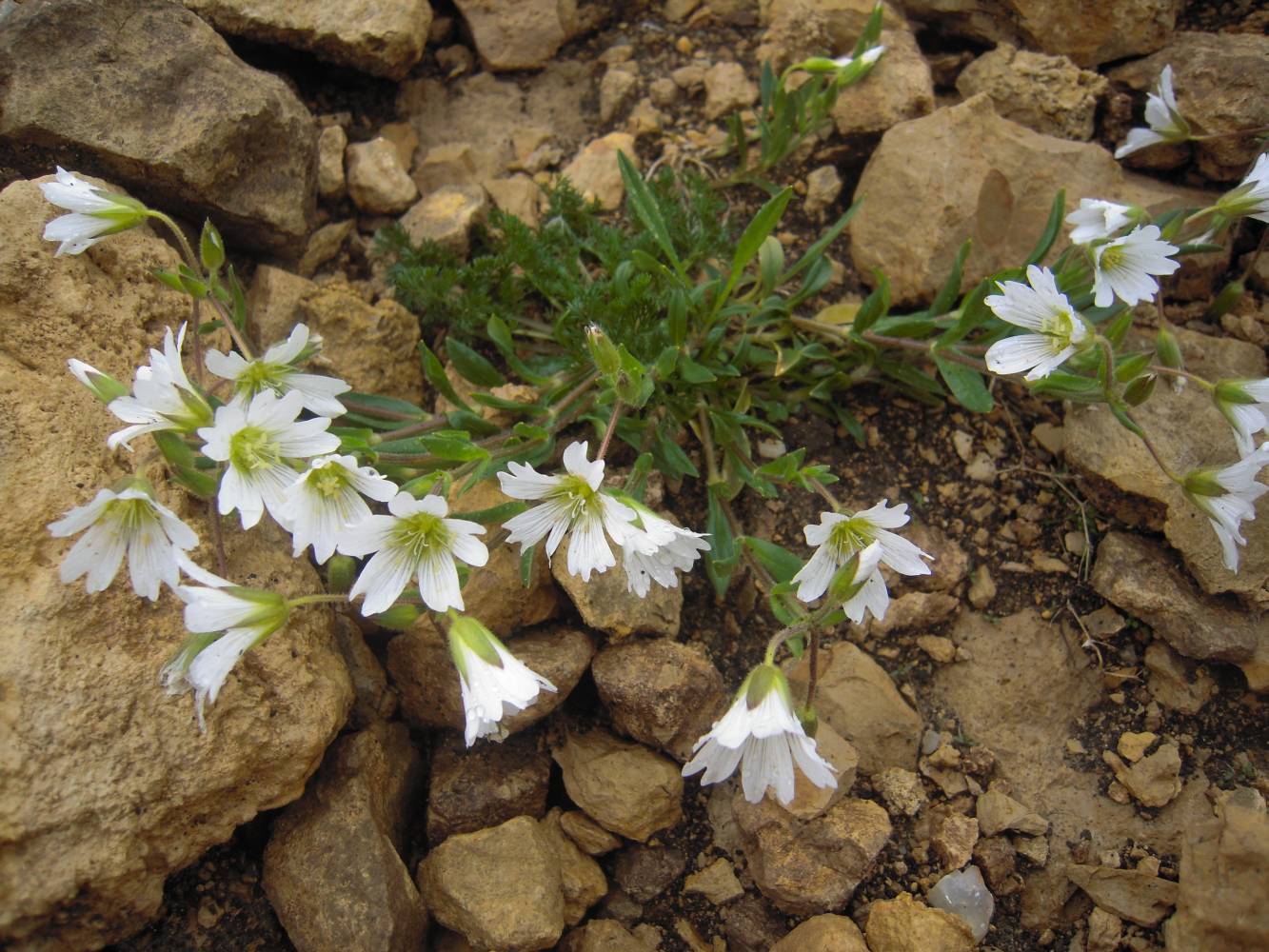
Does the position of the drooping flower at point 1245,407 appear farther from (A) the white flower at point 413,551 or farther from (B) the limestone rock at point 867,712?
(A) the white flower at point 413,551

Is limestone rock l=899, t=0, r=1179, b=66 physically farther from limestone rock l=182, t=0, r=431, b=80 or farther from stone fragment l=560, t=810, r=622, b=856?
stone fragment l=560, t=810, r=622, b=856

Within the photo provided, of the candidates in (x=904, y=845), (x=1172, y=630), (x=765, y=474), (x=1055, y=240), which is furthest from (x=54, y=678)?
(x=1055, y=240)

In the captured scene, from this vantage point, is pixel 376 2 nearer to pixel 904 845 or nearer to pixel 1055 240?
pixel 1055 240

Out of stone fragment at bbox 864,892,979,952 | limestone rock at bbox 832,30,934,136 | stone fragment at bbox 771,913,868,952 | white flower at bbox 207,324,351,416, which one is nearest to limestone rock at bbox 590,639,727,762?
stone fragment at bbox 771,913,868,952

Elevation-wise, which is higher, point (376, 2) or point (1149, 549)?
point (376, 2)

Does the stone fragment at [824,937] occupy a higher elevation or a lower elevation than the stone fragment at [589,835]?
higher

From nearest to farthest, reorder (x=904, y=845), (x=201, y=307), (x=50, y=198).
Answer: (x=50, y=198)
(x=904, y=845)
(x=201, y=307)

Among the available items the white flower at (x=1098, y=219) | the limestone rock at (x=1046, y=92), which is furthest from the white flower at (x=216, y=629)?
the limestone rock at (x=1046, y=92)
